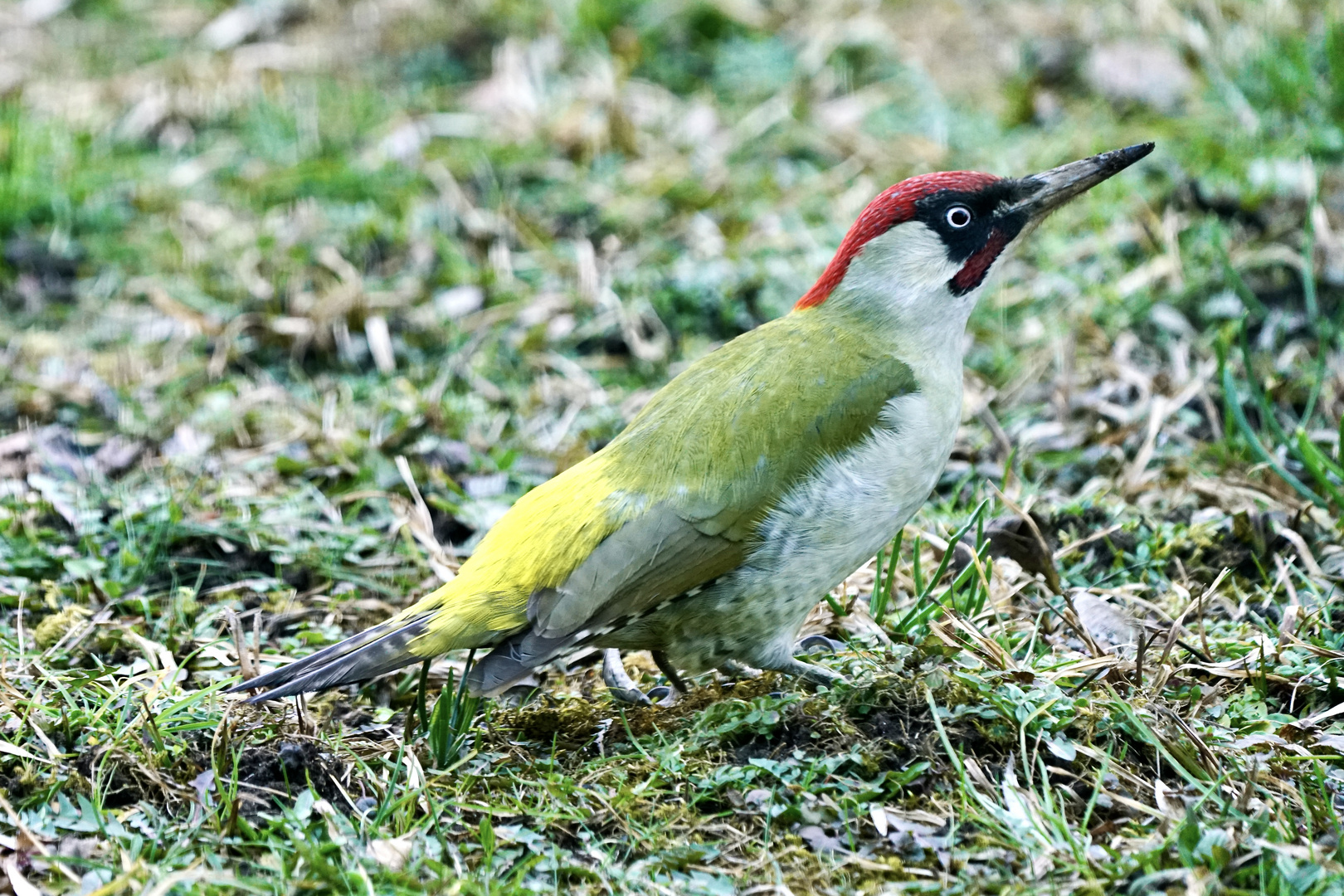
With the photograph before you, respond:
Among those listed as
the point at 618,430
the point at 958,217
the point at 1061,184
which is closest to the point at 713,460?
the point at 958,217

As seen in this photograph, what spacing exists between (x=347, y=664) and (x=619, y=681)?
823mm

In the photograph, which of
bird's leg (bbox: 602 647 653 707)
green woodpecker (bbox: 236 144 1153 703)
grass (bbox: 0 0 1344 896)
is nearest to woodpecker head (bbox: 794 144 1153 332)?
green woodpecker (bbox: 236 144 1153 703)

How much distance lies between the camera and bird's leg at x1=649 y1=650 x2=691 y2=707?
3834 millimetres

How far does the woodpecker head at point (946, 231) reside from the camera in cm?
410

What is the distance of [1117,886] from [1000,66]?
5.79 metres

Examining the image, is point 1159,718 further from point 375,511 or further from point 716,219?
point 716,219

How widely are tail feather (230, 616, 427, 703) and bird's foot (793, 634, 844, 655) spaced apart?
1.10m

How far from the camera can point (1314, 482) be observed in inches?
178

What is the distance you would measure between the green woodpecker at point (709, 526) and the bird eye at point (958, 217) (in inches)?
15.6

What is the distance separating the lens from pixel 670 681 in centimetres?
396

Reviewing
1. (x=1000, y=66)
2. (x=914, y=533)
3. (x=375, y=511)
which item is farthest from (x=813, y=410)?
(x=1000, y=66)

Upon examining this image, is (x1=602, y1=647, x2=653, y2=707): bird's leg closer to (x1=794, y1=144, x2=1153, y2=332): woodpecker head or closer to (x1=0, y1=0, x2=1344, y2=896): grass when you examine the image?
(x1=0, y1=0, x2=1344, y2=896): grass

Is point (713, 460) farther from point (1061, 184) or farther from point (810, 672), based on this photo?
point (1061, 184)

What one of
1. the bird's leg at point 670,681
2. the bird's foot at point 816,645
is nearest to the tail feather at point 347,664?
the bird's leg at point 670,681
